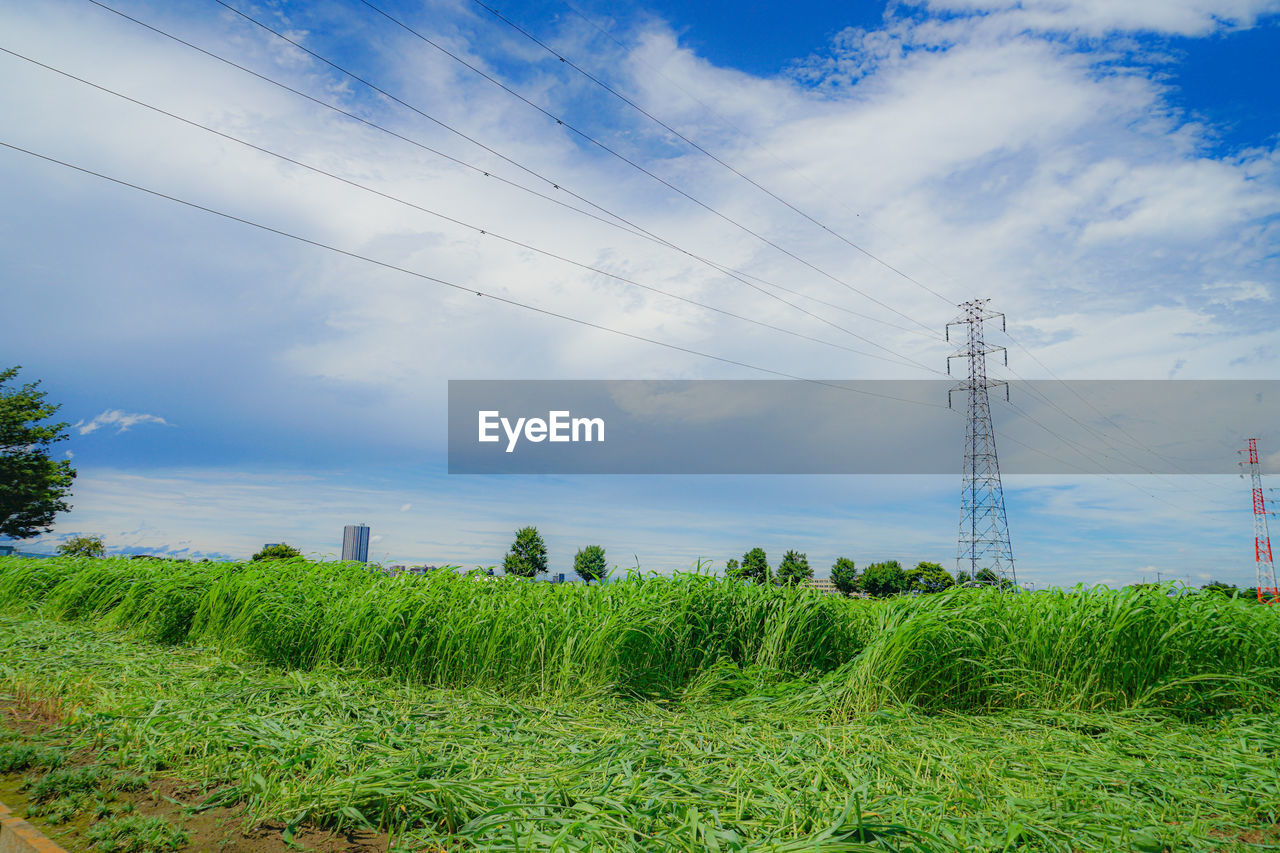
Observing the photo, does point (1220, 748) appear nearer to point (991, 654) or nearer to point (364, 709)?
point (991, 654)

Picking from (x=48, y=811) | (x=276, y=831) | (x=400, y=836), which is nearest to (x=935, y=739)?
(x=400, y=836)

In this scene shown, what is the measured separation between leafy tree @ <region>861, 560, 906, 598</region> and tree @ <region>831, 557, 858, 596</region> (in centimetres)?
81

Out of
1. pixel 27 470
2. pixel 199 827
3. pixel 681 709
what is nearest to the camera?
pixel 199 827

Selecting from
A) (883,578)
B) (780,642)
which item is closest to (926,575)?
(883,578)

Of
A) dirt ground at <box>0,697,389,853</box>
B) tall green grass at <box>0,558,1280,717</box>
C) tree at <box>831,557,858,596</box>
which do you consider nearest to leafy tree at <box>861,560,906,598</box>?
tree at <box>831,557,858,596</box>

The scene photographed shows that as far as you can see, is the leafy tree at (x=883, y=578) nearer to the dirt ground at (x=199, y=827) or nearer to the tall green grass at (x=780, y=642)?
the tall green grass at (x=780, y=642)

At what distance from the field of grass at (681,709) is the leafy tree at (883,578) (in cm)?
3299

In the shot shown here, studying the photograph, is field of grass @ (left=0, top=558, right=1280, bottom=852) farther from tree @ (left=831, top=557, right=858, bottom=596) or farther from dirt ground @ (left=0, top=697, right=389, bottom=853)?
tree @ (left=831, top=557, right=858, bottom=596)

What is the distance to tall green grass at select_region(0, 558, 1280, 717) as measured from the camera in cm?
469

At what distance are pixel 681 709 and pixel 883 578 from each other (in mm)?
36274

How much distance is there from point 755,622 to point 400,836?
3.83 meters

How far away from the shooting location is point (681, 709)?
14.4 feet

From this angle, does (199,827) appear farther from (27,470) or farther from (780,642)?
(27,470)

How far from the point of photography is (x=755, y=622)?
18.1 feet
